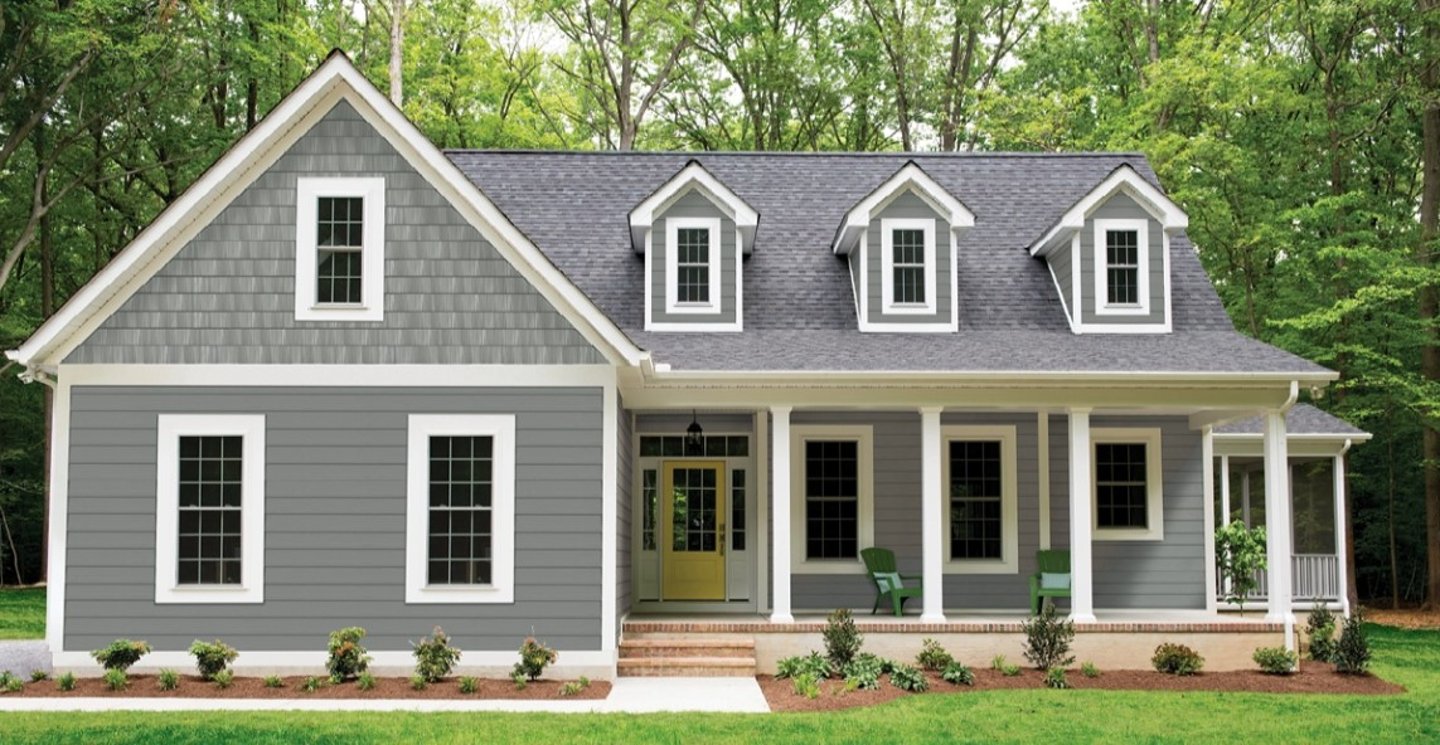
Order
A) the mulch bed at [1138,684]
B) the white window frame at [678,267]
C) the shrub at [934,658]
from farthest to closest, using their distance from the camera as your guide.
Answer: the white window frame at [678,267] < the shrub at [934,658] < the mulch bed at [1138,684]

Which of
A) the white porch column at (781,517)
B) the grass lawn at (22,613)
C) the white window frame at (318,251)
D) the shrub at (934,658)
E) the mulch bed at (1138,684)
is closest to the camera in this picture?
the mulch bed at (1138,684)

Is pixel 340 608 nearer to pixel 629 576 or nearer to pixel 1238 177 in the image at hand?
pixel 629 576

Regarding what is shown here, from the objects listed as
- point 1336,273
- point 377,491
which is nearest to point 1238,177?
point 1336,273

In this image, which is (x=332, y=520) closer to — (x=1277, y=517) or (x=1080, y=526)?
(x=1080, y=526)

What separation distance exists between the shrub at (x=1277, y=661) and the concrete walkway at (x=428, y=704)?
5915mm

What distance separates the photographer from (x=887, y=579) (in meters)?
17.0

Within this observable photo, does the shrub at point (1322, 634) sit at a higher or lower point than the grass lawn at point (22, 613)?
higher

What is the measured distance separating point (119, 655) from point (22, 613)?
11.9 m

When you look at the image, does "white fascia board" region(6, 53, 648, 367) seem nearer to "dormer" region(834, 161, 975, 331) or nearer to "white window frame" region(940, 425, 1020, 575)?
"dormer" region(834, 161, 975, 331)

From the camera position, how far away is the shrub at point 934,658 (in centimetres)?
1524

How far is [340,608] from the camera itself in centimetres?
1445

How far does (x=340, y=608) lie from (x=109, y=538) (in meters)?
2.45

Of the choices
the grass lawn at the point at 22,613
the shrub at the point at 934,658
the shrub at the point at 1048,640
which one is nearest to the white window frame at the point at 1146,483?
the shrub at the point at 1048,640

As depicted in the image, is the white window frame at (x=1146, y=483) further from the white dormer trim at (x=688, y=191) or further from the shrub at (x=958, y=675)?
the white dormer trim at (x=688, y=191)
